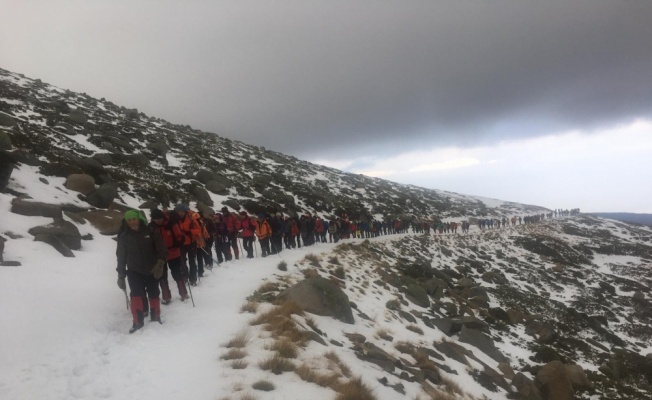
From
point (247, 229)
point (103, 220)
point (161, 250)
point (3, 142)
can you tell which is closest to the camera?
point (161, 250)

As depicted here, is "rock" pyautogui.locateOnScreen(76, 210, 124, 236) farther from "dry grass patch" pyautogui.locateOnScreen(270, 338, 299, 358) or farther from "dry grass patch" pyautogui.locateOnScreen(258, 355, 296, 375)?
"dry grass patch" pyautogui.locateOnScreen(258, 355, 296, 375)

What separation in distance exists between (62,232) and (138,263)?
6.18 meters

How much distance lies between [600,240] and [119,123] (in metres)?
69.8

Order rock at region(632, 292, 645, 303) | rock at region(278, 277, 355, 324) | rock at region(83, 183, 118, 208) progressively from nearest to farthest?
rock at region(278, 277, 355, 324)
rock at region(83, 183, 118, 208)
rock at region(632, 292, 645, 303)

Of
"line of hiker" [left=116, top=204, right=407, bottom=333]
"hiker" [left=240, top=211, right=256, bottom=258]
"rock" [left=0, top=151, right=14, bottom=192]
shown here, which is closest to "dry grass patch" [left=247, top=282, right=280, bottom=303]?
"line of hiker" [left=116, top=204, right=407, bottom=333]

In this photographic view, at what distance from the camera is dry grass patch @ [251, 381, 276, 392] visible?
16.4 feet

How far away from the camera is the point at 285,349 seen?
6.21 metres

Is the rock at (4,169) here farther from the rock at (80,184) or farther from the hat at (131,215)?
the hat at (131,215)

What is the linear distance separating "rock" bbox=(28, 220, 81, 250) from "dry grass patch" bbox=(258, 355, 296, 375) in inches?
345

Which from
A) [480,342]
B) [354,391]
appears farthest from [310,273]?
[354,391]

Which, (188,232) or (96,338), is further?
(188,232)

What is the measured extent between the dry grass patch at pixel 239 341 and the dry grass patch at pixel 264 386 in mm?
1348

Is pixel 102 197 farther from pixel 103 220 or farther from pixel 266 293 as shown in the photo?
pixel 266 293

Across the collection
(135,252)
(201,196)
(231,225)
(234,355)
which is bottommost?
(234,355)
